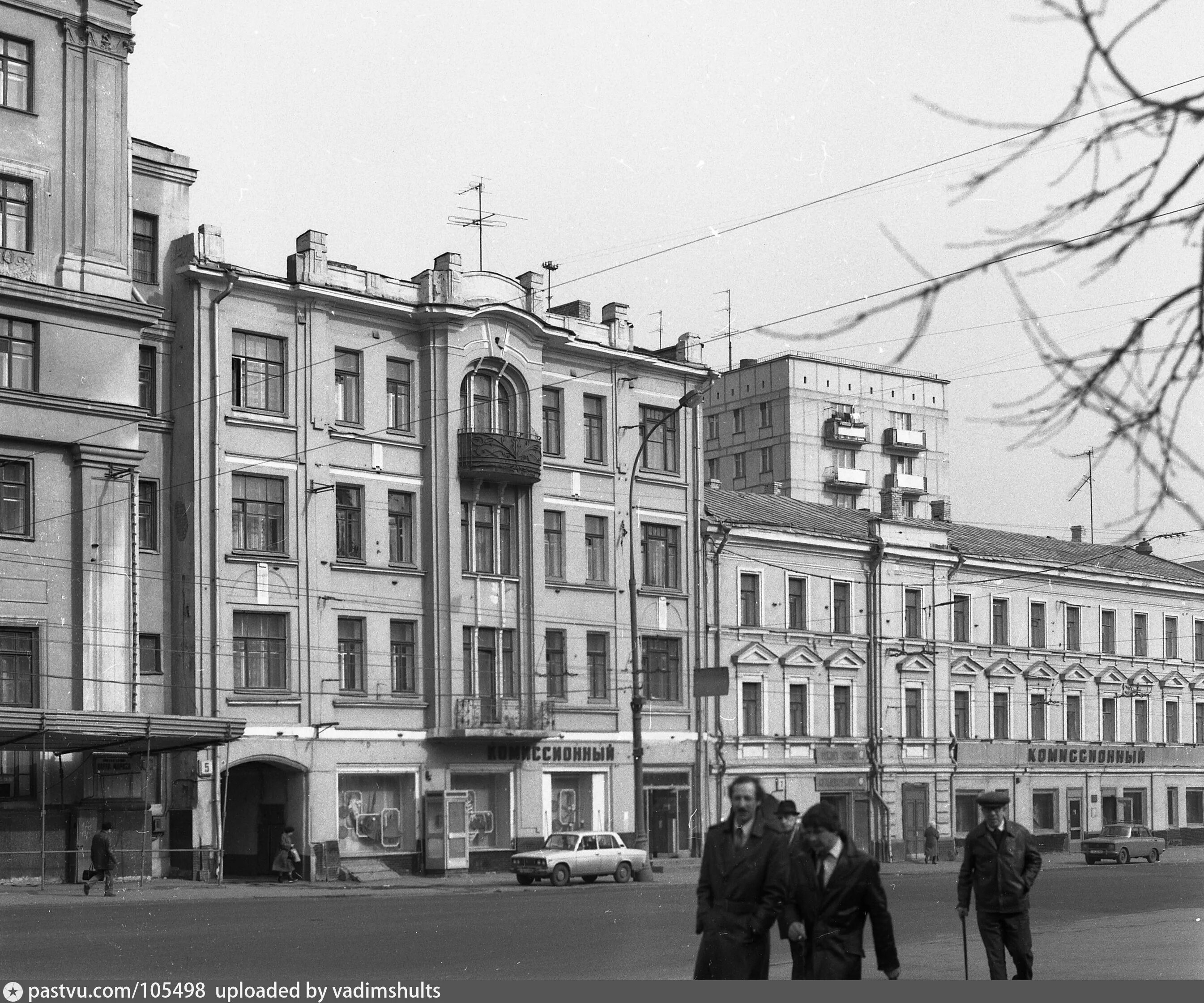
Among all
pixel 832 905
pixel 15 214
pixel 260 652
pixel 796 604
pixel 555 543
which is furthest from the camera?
pixel 796 604

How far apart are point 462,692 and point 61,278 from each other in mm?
14773

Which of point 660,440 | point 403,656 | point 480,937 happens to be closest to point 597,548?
point 660,440

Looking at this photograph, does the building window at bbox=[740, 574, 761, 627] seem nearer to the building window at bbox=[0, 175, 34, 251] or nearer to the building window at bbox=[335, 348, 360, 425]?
the building window at bbox=[335, 348, 360, 425]

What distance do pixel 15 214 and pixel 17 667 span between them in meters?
9.73

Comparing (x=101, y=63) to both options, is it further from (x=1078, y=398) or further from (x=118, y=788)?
(x=1078, y=398)

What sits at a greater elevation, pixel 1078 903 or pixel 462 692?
pixel 462 692

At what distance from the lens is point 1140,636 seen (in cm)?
6694

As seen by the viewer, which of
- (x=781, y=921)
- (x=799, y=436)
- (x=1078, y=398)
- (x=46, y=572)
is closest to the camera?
(x=1078, y=398)

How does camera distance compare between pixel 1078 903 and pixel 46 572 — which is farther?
pixel 46 572

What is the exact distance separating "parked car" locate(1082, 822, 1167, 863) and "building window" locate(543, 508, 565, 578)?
1921cm

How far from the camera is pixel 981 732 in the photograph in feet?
196

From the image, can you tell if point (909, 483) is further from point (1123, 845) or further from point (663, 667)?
point (663, 667)

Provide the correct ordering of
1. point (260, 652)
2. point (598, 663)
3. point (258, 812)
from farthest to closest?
point (598, 663) < point (258, 812) < point (260, 652)

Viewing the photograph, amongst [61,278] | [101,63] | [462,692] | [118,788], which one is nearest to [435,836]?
[462,692]
